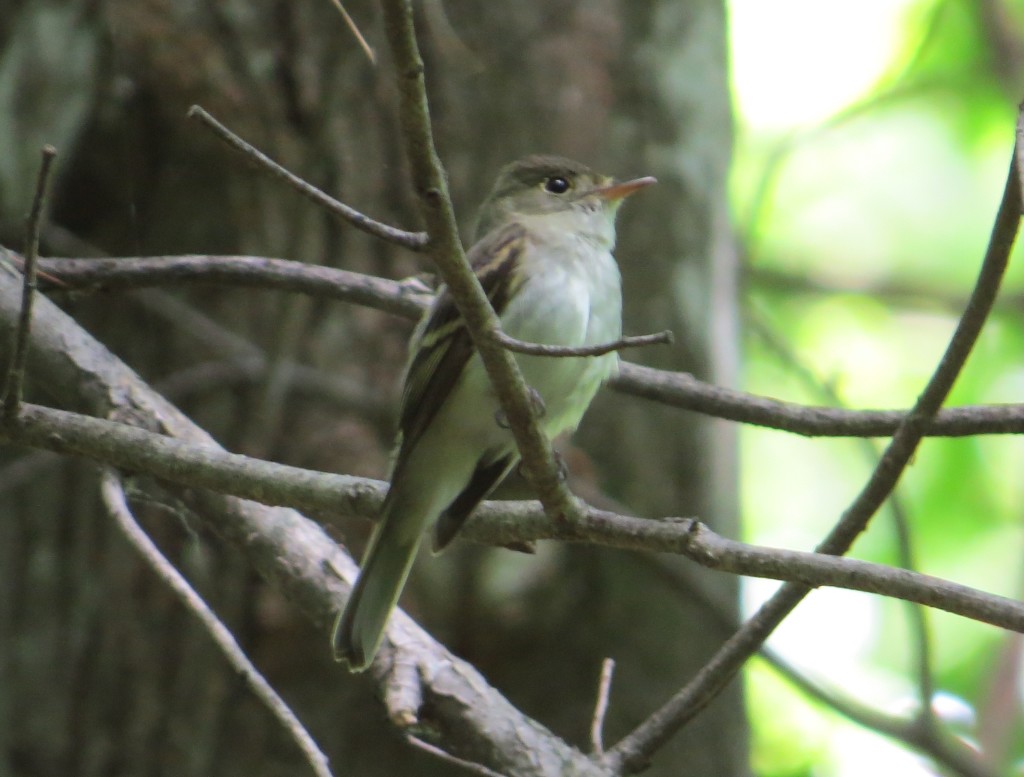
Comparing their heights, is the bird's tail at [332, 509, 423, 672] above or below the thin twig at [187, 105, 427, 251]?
below

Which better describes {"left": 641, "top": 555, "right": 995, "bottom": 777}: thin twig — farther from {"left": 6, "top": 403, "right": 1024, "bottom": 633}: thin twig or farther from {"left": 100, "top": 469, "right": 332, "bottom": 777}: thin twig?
{"left": 100, "top": 469, "right": 332, "bottom": 777}: thin twig

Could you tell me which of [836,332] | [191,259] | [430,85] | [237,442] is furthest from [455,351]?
[836,332]

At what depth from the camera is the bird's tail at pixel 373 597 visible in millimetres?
2635

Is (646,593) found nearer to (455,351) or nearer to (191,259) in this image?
(455,351)

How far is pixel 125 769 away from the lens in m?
3.41

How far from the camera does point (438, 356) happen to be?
2814mm

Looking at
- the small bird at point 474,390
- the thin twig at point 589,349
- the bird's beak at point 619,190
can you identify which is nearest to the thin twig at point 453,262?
the thin twig at point 589,349

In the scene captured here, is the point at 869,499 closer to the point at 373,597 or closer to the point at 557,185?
the point at 373,597

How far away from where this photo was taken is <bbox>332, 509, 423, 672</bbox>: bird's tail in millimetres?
2635

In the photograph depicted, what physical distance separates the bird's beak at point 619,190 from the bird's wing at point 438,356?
0.59 metres

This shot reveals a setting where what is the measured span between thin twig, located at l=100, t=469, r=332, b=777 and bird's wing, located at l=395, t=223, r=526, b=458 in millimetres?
538

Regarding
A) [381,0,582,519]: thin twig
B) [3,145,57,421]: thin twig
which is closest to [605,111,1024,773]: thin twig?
[381,0,582,519]: thin twig

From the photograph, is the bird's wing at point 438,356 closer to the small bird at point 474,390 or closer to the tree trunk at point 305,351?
the small bird at point 474,390

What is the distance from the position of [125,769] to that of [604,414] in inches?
68.0
